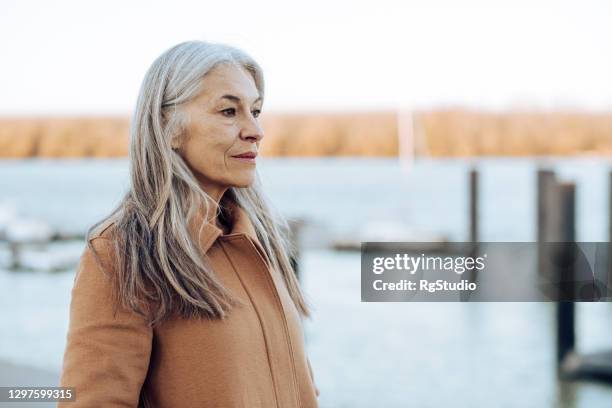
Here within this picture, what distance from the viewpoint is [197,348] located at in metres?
1.05

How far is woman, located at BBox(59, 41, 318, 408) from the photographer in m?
1.00

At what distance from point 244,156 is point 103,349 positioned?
1.18ft

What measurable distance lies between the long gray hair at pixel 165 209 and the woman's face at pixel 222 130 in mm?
16

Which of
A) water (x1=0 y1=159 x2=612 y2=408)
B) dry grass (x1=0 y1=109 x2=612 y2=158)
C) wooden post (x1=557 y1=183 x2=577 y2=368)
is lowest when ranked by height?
water (x1=0 y1=159 x2=612 y2=408)

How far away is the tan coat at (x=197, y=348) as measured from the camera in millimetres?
990

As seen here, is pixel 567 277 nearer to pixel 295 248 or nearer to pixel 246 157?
pixel 295 248

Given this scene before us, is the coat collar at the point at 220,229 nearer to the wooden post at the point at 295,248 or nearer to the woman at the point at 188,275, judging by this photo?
the woman at the point at 188,275

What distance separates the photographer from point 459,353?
24.6ft

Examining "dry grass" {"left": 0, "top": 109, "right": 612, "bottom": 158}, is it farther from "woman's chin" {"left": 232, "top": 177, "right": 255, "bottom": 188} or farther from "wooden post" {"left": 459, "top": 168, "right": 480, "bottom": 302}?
"woman's chin" {"left": 232, "top": 177, "right": 255, "bottom": 188}

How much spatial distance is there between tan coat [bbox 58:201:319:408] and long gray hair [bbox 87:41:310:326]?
0.08 ft

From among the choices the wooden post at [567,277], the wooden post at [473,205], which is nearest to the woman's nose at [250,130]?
the wooden post at [567,277]

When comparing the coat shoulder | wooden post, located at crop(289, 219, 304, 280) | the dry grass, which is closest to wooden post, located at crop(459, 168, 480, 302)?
wooden post, located at crop(289, 219, 304, 280)

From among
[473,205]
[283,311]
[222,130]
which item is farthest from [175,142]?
[473,205]

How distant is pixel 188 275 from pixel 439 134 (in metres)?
36.0
